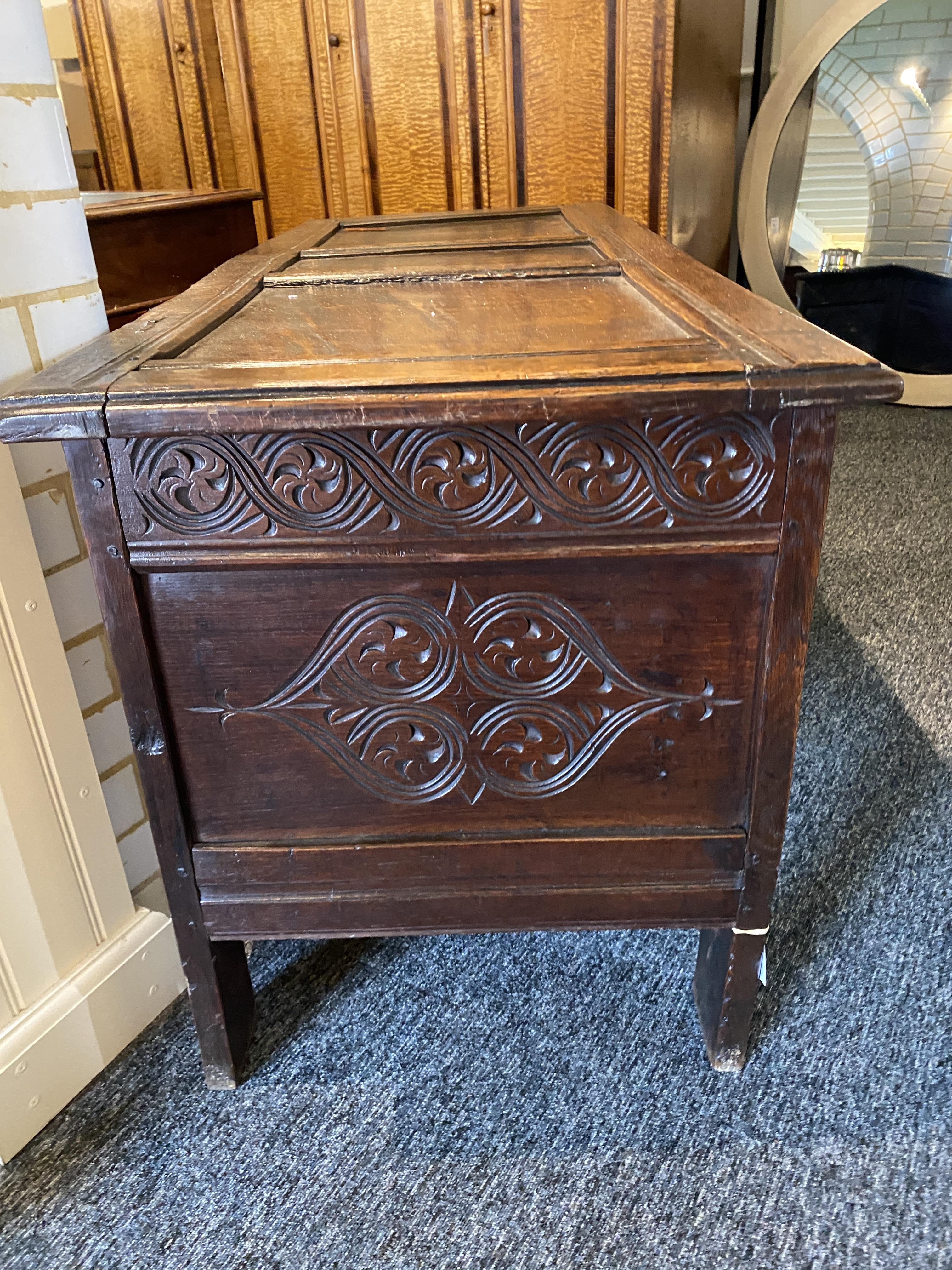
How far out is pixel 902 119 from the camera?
320cm

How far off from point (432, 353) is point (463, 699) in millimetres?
328

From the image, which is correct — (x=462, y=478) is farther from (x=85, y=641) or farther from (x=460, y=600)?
(x=85, y=641)

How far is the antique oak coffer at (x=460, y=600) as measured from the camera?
2.49 ft

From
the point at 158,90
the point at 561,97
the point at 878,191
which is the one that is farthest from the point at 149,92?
the point at 878,191

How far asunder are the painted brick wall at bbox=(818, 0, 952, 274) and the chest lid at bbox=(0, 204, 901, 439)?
246 centimetres

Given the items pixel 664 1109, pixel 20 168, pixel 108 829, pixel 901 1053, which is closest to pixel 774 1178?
pixel 664 1109

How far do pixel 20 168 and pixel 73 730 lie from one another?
0.61 metres

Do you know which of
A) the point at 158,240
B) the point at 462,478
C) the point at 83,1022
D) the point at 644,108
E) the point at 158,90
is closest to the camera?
the point at 462,478

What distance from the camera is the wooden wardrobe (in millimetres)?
2660

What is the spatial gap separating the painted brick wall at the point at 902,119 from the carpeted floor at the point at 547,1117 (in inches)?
104

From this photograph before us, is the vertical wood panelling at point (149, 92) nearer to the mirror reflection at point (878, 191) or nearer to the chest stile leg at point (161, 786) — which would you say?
the mirror reflection at point (878, 191)

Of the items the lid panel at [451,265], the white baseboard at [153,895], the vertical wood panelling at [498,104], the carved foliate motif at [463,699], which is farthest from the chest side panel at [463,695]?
the vertical wood panelling at [498,104]

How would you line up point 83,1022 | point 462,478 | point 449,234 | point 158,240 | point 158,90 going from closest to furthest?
point 462,478
point 83,1022
point 449,234
point 158,240
point 158,90

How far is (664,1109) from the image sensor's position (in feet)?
3.46
